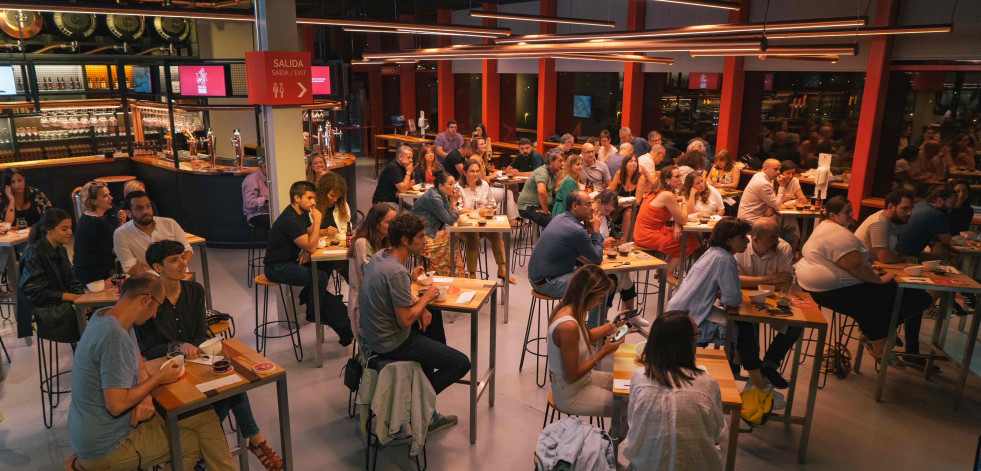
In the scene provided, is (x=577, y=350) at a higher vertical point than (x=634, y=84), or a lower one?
lower

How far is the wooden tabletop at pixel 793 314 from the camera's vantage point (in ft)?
13.9

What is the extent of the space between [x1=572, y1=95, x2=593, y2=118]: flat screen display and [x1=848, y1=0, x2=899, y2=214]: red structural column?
578cm

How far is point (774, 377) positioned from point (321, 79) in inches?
294

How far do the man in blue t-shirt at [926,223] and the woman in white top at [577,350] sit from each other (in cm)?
398

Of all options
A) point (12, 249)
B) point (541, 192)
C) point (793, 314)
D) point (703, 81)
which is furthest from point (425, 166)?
point (793, 314)

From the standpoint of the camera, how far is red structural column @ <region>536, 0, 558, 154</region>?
13430mm

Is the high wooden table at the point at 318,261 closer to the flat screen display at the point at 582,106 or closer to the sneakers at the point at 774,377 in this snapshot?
the sneakers at the point at 774,377

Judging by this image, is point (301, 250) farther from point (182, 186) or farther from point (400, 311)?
point (182, 186)

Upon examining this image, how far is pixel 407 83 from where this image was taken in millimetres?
18172

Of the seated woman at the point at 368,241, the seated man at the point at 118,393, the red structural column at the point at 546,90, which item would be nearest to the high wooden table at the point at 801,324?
the seated woman at the point at 368,241

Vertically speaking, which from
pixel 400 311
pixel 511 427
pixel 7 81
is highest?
pixel 7 81

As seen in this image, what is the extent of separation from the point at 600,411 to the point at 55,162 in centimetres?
944

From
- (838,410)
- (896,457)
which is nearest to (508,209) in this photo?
(838,410)

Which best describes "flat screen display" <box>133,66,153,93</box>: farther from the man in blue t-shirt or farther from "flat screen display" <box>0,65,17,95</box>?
the man in blue t-shirt
